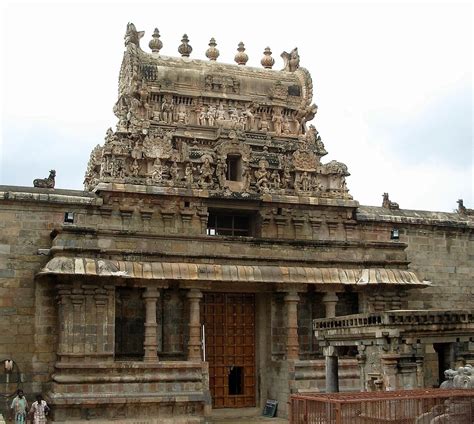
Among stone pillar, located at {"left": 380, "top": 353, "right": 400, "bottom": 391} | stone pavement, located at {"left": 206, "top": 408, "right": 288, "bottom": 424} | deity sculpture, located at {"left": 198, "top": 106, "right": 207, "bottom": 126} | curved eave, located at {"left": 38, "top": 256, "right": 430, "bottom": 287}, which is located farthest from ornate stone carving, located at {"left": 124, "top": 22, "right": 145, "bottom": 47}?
stone pillar, located at {"left": 380, "top": 353, "right": 400, "bottom": 391}

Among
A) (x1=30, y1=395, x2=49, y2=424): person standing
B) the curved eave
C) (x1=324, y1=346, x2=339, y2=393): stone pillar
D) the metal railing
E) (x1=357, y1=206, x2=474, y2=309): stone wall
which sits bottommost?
(x1=30, y1=395, x2=49, y2=424): person standing

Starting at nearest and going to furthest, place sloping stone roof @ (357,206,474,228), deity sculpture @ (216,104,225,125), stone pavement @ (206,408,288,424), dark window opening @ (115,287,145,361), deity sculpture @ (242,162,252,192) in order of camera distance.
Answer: dark window opening @ (115,287,145,361), stone pavement @ (206,408,288,424), deity sculpture @ (242,162,252,192), sloping stone roof @ (357,206,474,228), deity sculpture @ (216,104,225,125)

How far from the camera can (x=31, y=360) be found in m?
24.0

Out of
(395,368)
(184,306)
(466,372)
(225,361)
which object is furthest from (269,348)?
(466,372)

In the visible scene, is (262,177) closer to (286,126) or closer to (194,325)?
(286,126)

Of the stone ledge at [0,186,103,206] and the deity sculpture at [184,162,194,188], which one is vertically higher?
the deity sculpture at [184,162,194,188]

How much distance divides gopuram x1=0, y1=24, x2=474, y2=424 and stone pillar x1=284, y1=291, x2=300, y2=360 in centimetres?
5

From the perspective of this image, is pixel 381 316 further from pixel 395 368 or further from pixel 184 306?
pixel 184 306

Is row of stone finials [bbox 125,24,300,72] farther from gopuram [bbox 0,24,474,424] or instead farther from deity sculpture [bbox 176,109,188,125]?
deity sculpture [bbox 176,109,188,125]

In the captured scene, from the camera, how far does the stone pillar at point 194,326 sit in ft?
80.3

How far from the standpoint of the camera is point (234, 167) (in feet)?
92.8

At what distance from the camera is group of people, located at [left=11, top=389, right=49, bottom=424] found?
21844 millimetres

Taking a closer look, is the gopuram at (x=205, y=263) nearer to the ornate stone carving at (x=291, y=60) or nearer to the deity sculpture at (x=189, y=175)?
the deity sculpture at (x=189, y=175)

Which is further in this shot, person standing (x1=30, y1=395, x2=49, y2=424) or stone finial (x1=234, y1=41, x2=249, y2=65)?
stone finial (x1=234, y1=41, x2=249, y2=65)
